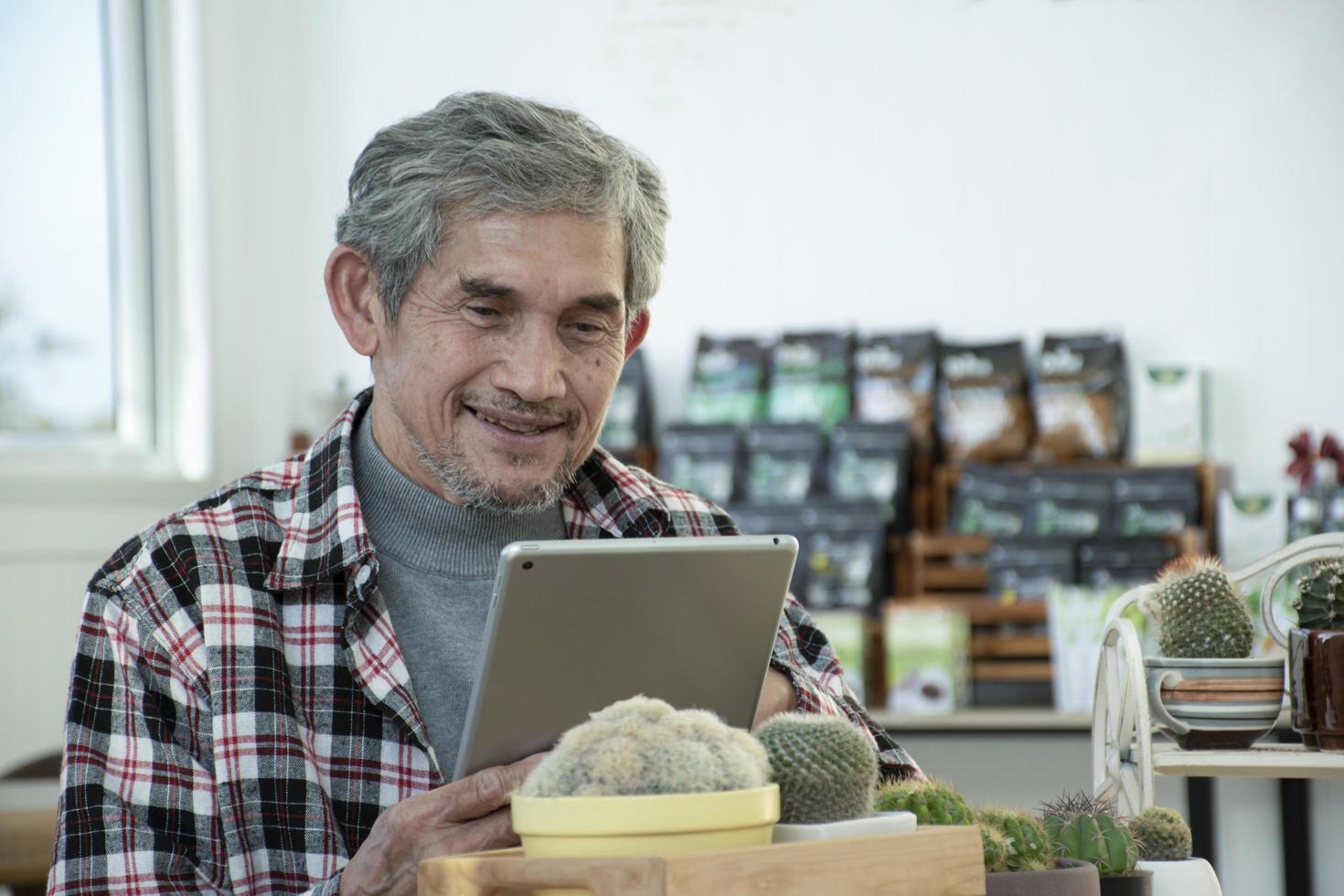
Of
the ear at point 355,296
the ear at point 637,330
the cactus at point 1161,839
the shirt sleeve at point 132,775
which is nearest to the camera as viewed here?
the cactus at point 1161,839

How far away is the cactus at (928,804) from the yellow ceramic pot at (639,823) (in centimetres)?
18

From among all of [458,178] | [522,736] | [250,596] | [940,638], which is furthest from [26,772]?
[522,736]

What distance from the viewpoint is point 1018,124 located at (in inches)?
148

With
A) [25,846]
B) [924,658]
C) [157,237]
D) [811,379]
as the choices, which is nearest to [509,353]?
[25,846]

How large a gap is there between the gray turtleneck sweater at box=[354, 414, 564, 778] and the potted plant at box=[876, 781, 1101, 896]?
0.56 m

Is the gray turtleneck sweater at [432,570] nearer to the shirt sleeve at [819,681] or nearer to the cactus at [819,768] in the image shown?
the shirt sleeve at [819,681]

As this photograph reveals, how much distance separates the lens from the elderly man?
123cm

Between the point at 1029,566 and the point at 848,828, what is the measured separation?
274 cm

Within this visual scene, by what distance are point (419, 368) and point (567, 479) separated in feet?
0.60

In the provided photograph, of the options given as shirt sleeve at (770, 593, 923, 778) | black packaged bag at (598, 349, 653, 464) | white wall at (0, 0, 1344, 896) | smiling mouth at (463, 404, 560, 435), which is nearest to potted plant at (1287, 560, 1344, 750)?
shirt sleeve at (770, 593, 923, 778)

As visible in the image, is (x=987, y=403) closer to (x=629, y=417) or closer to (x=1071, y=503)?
(x=1071, y=503)

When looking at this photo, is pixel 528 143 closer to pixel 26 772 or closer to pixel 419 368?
pixel 419 368

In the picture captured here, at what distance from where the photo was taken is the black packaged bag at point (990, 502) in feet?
11.6

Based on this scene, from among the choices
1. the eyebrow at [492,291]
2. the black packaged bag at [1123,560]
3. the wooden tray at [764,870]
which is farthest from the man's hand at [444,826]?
the black packaged bag at [1123,560]
